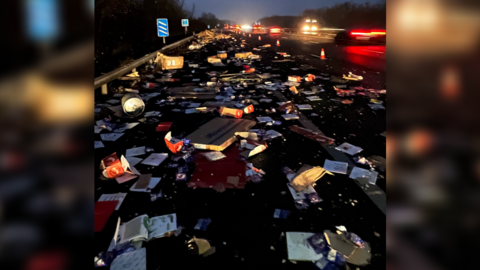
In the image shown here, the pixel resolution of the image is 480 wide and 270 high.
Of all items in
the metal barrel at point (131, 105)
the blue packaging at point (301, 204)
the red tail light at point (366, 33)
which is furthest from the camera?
the red tail light at point (366, 33)

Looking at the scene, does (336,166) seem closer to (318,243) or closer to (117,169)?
(318,243)

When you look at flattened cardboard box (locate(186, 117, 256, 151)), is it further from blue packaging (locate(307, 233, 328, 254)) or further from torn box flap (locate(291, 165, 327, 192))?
blue packaging (locate(307, 233, 328, 254))

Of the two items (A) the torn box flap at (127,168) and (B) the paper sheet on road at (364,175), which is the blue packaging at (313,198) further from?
(A) the torn box flap at (127,168)

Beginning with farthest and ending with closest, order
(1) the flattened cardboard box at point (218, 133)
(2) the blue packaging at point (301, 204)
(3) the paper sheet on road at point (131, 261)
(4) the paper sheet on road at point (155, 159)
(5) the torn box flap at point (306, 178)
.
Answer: (1) the flattened cardboard box at point (218, 133) < (4) the paper sheet on road at point (155, 159) < (5) the torn box flap at point (306, 178) < (2) the blue packaging at point (301, 204) < (3) the paper sheet on road at point (131, 261)

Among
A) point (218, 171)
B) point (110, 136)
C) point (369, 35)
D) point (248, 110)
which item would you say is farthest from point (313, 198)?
point (369, 35)

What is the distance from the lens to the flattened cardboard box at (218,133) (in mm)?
3474

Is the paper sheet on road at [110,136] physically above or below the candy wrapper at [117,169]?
above

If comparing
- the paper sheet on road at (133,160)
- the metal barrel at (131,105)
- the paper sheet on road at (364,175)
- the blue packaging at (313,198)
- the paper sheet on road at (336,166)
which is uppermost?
the metal barrel at (131,105)

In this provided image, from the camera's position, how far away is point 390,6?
589 mm

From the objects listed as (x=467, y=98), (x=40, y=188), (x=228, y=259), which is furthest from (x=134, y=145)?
(x=467, y=98)

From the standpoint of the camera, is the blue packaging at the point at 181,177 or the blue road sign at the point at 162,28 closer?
the blue packaging at the point at 181,177

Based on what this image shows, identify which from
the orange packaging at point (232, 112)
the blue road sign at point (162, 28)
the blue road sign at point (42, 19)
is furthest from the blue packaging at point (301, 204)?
the blue road sign at point (162, 28)

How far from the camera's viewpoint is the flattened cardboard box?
347 cm

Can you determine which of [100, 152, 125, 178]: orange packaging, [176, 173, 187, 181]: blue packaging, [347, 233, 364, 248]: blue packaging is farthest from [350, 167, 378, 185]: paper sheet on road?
[100, 152, 125, 178]: orange packaging
